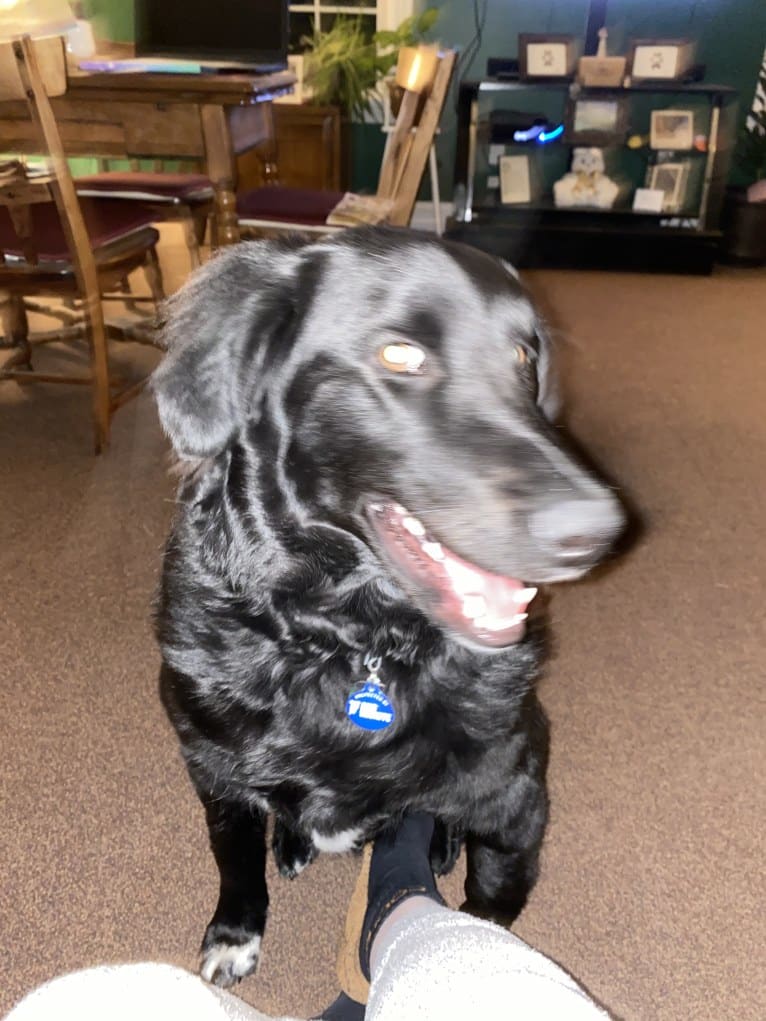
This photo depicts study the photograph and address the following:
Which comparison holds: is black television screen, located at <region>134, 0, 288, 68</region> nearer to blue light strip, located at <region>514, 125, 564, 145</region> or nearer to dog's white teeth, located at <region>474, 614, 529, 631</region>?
blue light strip, located at <region>514, 125, 564, 145</region>

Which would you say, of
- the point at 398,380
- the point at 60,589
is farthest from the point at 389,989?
the point at 60,589

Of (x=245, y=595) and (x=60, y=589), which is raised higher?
(x=245, y=595)

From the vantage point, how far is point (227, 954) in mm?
1158

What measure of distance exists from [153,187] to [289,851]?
2516 mm

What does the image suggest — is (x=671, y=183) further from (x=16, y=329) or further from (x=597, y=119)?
(x=16, y=329)

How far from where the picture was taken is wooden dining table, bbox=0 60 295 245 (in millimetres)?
2260

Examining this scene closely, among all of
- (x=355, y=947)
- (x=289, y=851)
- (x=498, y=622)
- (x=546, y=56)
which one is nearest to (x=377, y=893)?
(x=355, y=947)

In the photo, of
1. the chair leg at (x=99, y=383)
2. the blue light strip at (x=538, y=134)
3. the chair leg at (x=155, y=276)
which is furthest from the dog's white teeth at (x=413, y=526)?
the blue light strip at (x=538, y=134)

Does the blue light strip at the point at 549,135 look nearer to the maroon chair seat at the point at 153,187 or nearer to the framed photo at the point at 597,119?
the framed photo at the point at 597,119

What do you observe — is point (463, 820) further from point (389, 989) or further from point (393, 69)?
point (393, 69)

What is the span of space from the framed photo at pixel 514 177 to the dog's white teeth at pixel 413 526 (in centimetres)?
407

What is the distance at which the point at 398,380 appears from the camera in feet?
3.05

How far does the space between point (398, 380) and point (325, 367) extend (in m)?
0.09

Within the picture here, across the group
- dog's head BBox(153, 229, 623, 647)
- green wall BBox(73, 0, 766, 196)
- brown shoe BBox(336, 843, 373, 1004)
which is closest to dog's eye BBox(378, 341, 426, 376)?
dog's head BBox(153, 229, 623, 647)
